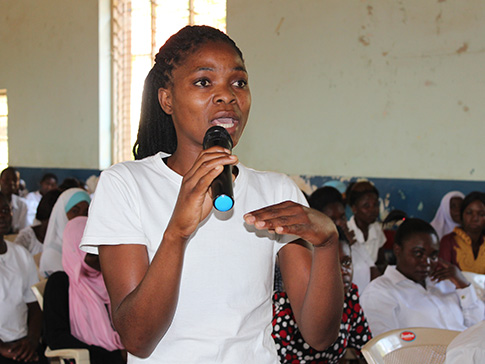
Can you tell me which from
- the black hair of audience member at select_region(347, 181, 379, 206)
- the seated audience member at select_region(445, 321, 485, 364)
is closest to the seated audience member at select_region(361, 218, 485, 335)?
the seated audience member at select_region(445, 321, 485, 364)

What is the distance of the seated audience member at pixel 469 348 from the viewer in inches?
57.2

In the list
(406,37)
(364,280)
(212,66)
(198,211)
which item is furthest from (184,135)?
(406,37)

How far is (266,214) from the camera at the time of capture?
0.85 m

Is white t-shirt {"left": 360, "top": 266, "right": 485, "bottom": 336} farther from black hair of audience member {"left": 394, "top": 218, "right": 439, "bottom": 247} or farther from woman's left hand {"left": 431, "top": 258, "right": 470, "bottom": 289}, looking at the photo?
black hair of audience member {"left": 394, "top": 218, "right": 439, "bottom": 247}

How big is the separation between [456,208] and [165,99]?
4.19 meters

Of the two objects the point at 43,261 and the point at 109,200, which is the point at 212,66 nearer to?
the point at 109,200

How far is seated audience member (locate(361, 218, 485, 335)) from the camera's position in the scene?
2680mm

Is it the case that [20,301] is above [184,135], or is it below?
below

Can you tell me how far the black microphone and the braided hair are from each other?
19 centimetres

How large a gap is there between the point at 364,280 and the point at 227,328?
8.97 ft

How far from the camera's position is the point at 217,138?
92cm

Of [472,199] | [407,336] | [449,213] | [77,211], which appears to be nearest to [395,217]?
[449,213]

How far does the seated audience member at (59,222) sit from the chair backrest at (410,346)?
2.46m

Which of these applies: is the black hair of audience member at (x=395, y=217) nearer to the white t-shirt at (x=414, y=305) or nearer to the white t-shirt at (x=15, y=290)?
the white t-shirt at (x=414, y=305)
